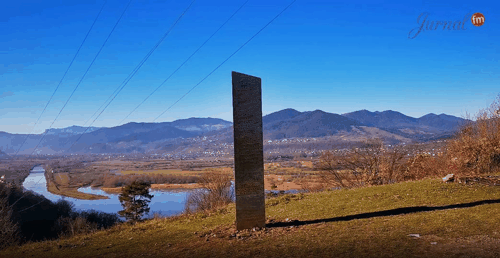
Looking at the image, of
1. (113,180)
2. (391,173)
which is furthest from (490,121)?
(113,180)

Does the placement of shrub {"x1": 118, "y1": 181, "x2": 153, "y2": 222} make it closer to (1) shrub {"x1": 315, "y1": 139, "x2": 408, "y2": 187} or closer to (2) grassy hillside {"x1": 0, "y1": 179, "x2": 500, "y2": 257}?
(1) shrub {"x1": 315, "y1": 139, "x2": 408, "y2": 187}

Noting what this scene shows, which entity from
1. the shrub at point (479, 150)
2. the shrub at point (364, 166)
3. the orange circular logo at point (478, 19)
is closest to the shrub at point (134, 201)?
the shrub at point (364, 166)

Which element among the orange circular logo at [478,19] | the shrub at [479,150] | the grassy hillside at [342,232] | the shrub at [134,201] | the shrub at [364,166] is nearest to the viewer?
the grassy hillside at [342,232]

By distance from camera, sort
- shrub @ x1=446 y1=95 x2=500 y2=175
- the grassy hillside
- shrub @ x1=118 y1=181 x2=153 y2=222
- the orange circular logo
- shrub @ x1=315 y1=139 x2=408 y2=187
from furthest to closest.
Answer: shrub @ x1=118 y1=181 x2=153 y2=222
shrub @ x1=315 y1=139 x2=408 y2=187
shrub @ x1=446 y1=95 x2=500 y2=175
the orange circular logo
the grassy hillside

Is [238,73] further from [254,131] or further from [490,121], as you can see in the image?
[490,121]

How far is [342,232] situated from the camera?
906 cm

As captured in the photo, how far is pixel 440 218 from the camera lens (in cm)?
948

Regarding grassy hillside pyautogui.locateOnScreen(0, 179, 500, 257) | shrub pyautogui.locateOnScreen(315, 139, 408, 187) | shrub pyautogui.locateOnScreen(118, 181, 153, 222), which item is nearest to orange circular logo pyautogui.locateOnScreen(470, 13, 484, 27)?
grassy hillside pyautogui.locateOnScreen(0, 179, 500, 257)

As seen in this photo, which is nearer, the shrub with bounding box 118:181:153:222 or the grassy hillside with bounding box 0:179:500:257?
the grassy hillside with bounding box 0:179:500:257

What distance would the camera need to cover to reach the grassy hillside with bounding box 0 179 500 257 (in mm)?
7598

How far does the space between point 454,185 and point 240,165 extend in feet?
28.9

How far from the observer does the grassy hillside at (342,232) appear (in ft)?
24.9

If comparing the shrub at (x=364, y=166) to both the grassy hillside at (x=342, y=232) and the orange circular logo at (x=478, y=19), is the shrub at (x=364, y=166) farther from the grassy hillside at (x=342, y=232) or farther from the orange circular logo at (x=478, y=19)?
the orange circular logo at (x=478, y=19)

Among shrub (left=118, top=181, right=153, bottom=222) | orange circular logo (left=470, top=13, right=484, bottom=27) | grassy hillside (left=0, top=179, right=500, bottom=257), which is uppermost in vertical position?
orange circular logo (left=470, top=13, right=484, bottom=27)
